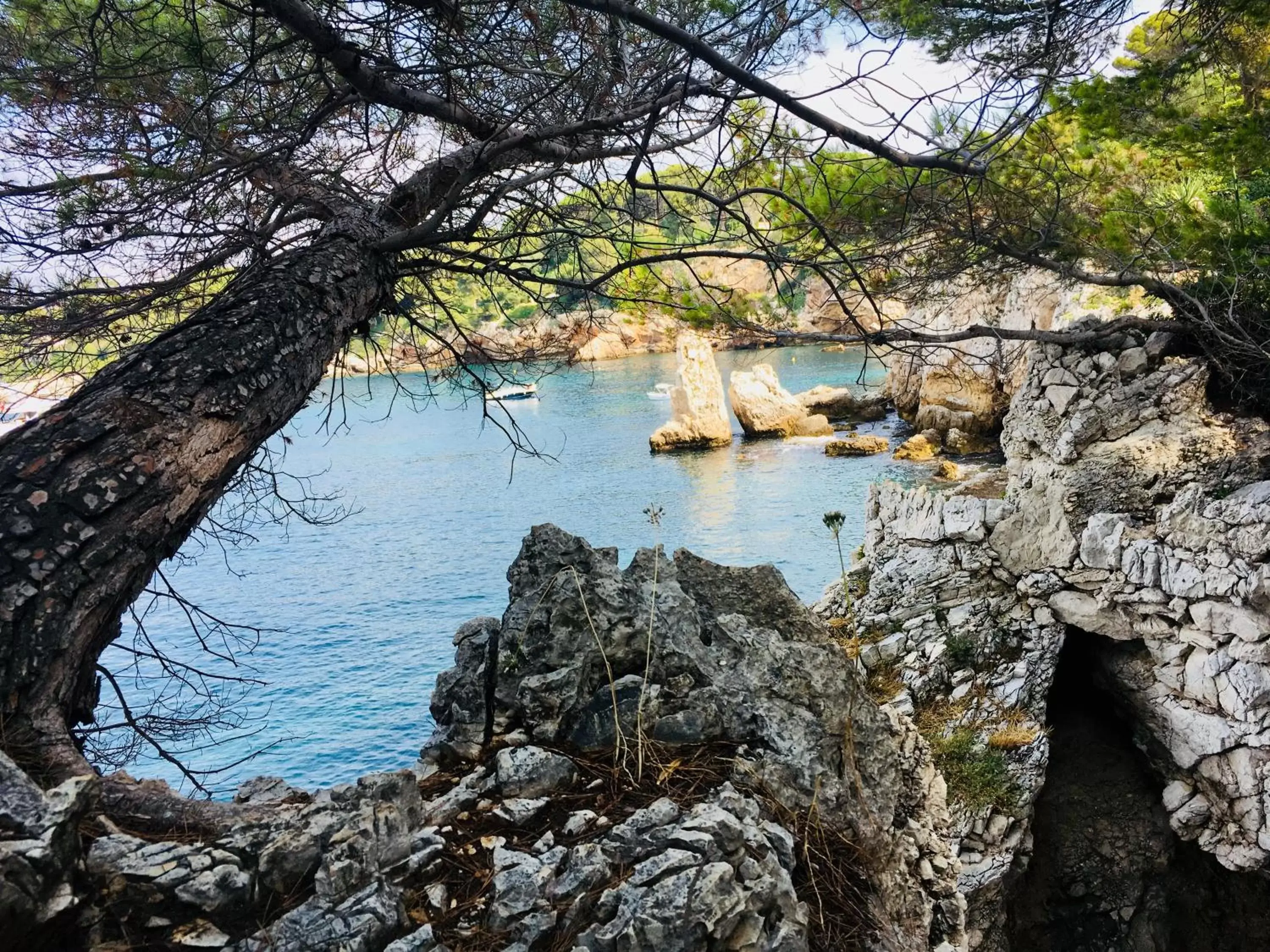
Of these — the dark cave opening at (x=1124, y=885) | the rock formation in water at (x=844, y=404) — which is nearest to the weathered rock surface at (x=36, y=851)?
the dark cave opening at (x=1124, y=885)

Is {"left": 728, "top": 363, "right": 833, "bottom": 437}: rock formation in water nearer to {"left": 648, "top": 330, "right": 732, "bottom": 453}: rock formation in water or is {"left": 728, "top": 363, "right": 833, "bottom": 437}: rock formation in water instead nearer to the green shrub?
{"left": 648, "top": 330, "right": 732, "bottom": 453}: rock formation in water

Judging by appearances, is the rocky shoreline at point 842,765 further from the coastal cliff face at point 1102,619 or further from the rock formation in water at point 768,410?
the rock formation in water at point 768,410

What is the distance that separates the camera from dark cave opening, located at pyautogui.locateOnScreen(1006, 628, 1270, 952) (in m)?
5.05

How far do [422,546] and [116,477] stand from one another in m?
11.9

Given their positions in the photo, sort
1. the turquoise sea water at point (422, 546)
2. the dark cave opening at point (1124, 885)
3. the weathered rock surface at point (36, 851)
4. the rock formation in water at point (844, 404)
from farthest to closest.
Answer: the rock formation in water at point (844, 404) → the turquoise sea water at point (422, 546) → the dark cave opening at point (1124, 885) → the weathered rock surface at point (36, 851)

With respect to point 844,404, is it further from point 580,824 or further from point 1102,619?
point 580,824

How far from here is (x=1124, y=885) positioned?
5113 millimetres

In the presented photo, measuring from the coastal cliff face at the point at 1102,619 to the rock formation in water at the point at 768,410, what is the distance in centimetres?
1318

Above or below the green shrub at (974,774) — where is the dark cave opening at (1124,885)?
below

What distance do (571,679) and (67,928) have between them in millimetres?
1182

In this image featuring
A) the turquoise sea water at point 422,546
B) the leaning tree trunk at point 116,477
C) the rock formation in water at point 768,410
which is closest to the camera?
the leaning tree trunk at point 116,477

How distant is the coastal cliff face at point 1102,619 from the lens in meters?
4.67

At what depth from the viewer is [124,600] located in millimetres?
1755

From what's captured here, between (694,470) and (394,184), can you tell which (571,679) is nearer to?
(394,184)
